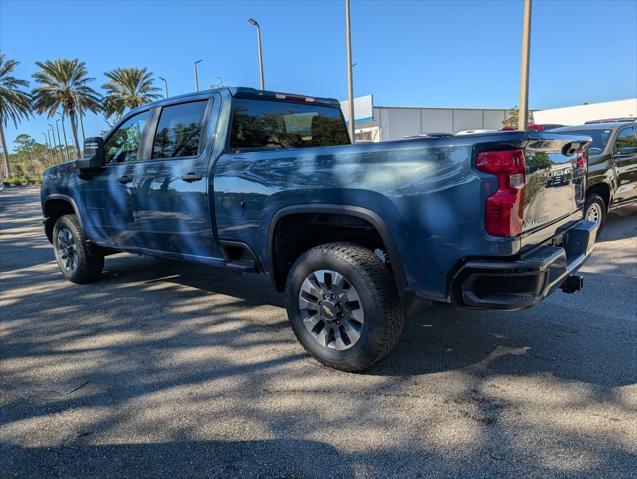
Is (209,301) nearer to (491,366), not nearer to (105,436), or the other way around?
(105,436)

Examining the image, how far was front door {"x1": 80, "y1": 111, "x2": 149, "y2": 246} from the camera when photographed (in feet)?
15.3

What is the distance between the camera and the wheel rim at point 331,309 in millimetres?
3148

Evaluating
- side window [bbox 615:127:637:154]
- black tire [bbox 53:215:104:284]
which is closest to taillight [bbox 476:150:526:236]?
black tire [bbox 53:215:104:284]

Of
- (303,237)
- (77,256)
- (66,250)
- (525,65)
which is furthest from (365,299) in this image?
(525,65)

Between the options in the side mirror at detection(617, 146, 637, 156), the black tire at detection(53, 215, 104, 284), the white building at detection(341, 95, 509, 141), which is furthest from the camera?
the white building at detection(341, 95, 509, 141)

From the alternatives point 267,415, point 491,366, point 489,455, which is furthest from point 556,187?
point 267,415

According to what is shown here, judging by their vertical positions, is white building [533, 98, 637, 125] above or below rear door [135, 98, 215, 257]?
above

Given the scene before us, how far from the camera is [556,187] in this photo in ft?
10.1

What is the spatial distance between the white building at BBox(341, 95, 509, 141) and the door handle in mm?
35139

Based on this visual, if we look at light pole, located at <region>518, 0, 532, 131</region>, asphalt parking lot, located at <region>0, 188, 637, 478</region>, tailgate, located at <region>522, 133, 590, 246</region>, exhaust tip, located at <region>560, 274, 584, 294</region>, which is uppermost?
light pole, located at <region>518, 0, 532, 131</region>

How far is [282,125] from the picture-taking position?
4.43 metres

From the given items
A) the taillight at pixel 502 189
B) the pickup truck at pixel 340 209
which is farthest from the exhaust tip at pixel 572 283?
the taillight at pixel 502 189

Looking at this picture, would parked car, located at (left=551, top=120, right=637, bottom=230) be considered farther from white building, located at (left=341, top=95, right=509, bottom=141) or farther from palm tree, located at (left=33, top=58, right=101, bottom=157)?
palm tree, located at (left=33, top=58, right=101, bottom=157)

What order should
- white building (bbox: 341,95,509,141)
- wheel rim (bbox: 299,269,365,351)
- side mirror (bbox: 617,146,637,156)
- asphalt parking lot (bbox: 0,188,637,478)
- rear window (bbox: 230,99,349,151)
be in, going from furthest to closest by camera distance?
white building (bbox: 341,95,509,141) < side mirror (bbox: 617,146,637,156) < rear window (bbox: 230,99,349,151) < wheel rim (bbox: 299,269,365,351) < asphalt parking lot (bbox: 0,188,637,478)
